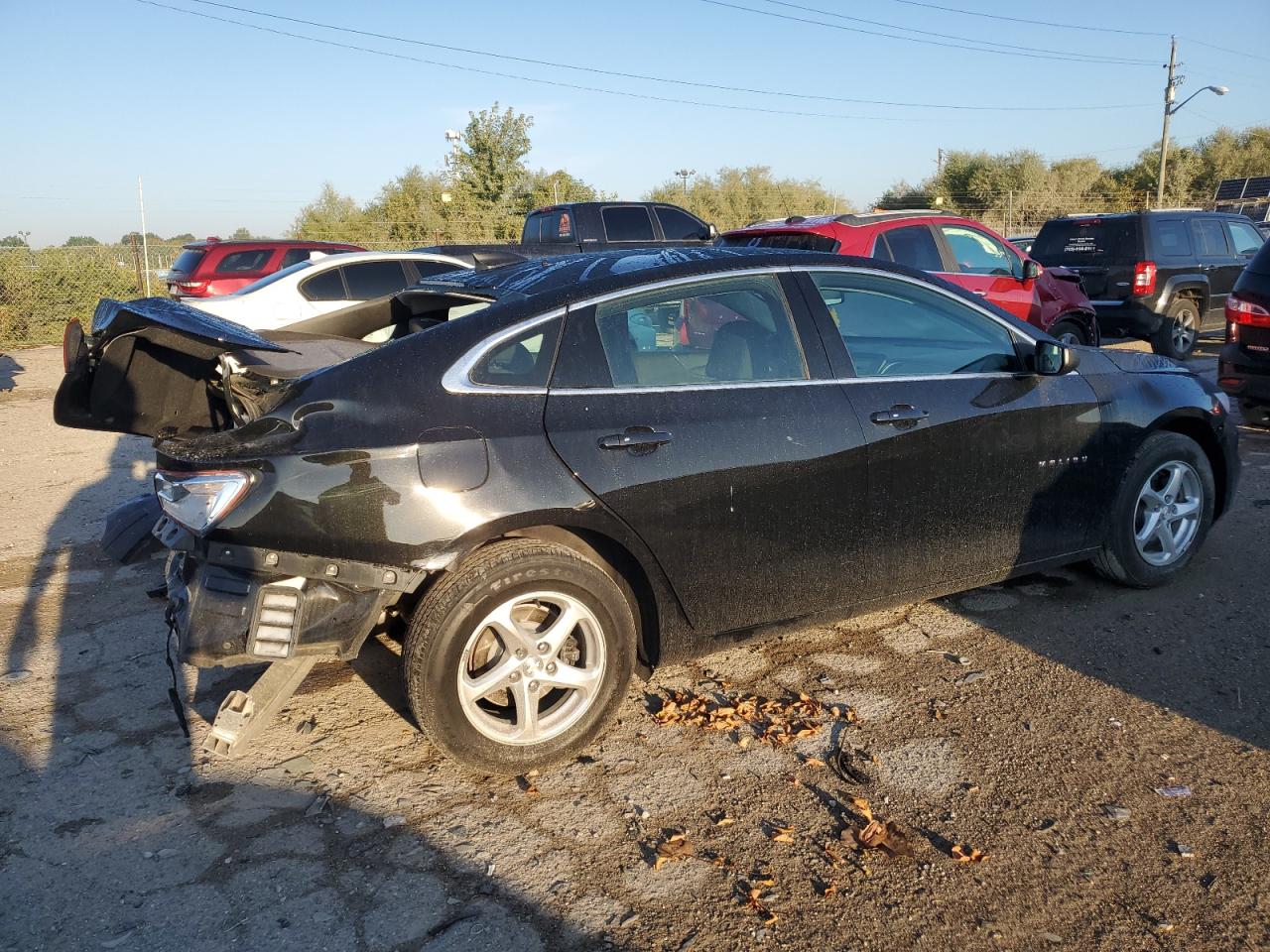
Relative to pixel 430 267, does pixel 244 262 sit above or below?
above

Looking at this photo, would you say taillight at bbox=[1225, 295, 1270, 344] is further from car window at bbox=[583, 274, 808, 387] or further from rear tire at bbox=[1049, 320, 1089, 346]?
car window at bbox=[583, 274, 808, 387]

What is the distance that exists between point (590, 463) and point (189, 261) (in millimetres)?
14627

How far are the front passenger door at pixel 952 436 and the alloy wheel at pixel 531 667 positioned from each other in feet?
4.20

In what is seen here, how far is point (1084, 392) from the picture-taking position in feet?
14.8

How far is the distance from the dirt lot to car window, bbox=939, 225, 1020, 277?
18.1ft

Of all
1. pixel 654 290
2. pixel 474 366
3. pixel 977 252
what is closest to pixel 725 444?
pixel 654 290

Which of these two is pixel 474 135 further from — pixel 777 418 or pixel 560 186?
pixel 777 418

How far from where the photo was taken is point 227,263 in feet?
51.3

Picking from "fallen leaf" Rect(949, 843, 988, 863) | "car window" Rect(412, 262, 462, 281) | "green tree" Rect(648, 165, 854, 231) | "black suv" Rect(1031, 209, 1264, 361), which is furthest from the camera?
"green tree" Rect(648, 165, 854, 231)

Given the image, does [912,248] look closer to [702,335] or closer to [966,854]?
[702,335]

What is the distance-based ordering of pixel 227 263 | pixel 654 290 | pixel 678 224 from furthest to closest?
pixel 227 263
pixel 678 224
pixel 654 290

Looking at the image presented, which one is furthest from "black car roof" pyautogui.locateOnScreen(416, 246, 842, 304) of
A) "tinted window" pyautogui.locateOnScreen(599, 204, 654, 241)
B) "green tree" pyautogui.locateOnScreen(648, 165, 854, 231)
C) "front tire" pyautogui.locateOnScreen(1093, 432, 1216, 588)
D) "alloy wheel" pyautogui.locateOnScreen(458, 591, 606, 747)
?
"green tree" pyautogui.locateOnScreen(648, 165, 854, 231)

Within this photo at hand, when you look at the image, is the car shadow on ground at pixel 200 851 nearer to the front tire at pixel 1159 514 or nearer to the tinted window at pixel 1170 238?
the front tire at pixel 1159 514

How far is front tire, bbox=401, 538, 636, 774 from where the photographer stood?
3176 millimetres
